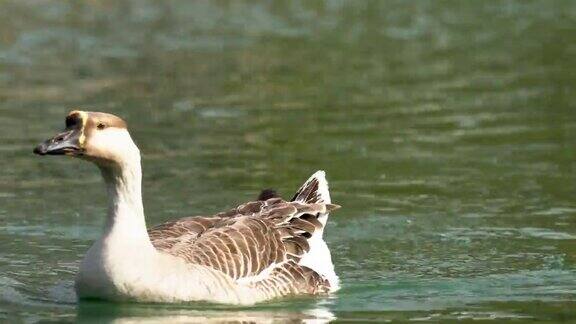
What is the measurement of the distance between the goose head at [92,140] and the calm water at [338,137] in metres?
1.29

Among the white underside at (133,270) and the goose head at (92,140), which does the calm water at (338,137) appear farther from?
the goose head at (92,140)

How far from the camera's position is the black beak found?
1156 centimetres

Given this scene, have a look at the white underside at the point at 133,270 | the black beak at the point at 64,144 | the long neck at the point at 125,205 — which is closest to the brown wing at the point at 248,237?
the white underside at the point at 133,270

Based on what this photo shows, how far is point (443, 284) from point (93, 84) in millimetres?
13039

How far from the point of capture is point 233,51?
29.5 meters

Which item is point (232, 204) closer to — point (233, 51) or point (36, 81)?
point (36, 81)

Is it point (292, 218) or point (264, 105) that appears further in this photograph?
point (264, 105)

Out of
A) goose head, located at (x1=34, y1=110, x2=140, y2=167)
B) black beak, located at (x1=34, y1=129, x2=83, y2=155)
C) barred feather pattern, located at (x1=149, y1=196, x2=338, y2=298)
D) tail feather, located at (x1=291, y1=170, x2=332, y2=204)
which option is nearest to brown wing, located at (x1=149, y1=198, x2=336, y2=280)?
barred feather pattern, located at (x1=149, y1=196, x2=338, y2=298)

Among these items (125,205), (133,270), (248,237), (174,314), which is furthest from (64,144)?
(248,237)

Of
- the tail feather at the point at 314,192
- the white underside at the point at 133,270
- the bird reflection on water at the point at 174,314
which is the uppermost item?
the tail feather at the point at 314,192

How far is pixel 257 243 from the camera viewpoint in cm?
1301

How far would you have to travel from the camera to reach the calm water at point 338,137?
13.8 meters

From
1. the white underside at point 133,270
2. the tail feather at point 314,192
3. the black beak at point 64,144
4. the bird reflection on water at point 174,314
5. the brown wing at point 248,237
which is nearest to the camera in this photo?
the black beak at point 64,144

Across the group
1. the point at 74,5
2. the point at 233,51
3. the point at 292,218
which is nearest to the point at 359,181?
the point at 292,218
